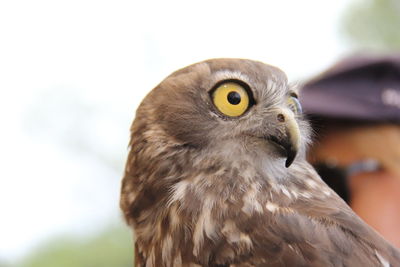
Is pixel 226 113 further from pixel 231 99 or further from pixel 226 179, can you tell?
pixel 226 179

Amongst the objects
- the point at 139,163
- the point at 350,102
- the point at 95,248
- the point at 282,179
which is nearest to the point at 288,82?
the point at 282,179

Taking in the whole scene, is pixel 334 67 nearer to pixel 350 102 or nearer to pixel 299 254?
pixel 350 102

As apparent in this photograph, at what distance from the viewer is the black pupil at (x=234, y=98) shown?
2662mm

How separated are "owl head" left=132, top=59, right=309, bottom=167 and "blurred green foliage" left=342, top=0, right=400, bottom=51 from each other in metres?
17.4

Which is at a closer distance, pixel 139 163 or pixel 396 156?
pixel 139 163

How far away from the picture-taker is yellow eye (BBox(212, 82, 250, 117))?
2.67 m

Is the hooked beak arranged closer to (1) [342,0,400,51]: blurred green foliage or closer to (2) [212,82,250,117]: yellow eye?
(2) [212,82,250,117]: yellow eye

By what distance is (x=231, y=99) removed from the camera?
267 centimetres

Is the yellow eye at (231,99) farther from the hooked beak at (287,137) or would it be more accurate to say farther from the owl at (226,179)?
the hooked beak at (287,137)

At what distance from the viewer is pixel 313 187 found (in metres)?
2.65

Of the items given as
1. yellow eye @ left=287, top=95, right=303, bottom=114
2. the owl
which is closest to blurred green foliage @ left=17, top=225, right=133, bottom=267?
yellow eye @ left=287, top=95, right=303, bottom=114

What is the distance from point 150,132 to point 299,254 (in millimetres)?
842

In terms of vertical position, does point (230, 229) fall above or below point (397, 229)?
above

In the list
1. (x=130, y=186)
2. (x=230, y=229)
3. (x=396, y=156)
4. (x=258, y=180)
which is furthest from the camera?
(x=396, y=156)
